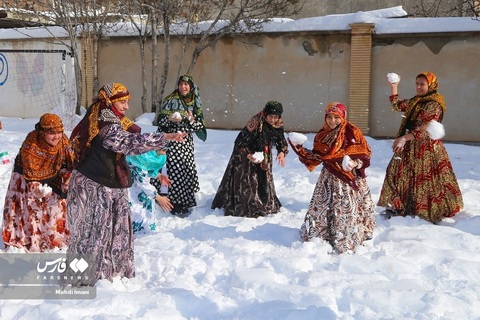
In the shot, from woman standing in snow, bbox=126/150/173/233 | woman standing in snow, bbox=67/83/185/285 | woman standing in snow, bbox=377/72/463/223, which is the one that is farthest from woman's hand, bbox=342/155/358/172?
woman standing in snow, bbox=126/150/173/233

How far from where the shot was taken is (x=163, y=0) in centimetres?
1194

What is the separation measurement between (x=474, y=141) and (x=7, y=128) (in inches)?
390

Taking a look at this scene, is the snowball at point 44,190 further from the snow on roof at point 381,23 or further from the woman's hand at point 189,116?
the snow on roof at point 381,23

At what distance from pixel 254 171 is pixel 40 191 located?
7.81 ft

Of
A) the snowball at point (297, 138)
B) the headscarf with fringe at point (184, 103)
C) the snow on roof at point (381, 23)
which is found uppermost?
the snow on roof at point (381, 23)

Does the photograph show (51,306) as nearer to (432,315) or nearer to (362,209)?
(432,315)

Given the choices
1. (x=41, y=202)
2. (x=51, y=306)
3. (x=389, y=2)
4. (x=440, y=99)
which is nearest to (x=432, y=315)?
(x=51, y=306)

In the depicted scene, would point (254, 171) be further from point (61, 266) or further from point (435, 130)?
point (61, 266)

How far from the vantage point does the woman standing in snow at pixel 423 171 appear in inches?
232

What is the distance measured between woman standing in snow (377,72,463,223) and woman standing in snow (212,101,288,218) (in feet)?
4.06

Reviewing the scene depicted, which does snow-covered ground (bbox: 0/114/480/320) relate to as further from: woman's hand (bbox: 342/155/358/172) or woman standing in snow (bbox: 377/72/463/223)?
woman's hand (bbox: 342/155/358/172)

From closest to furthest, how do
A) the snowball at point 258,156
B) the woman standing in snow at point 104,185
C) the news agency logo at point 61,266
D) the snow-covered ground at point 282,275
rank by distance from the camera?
1. the snow-covered ground at point 282,275
2. the woman standing in snow at point 104,185
3. the news agency logo at point 61,266
4. the snowball at point 258,156

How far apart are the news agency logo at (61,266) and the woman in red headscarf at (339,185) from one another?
1.99 metres

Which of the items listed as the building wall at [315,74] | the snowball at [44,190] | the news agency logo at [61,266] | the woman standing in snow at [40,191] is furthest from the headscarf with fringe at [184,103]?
the building wall at [315,74]
